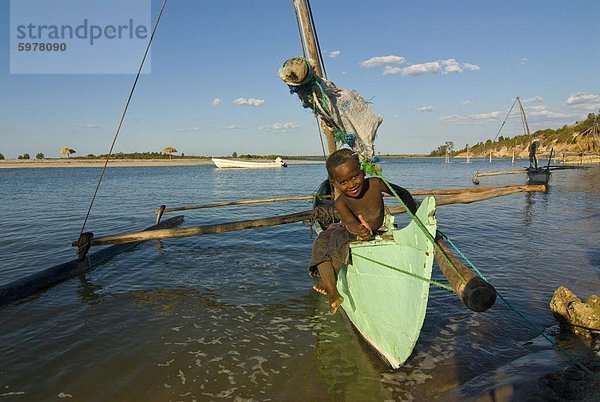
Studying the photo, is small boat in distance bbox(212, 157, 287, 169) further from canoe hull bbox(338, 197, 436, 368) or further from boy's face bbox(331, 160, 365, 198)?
boy's face bbox(331, 160, 365, 198)

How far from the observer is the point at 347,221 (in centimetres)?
392

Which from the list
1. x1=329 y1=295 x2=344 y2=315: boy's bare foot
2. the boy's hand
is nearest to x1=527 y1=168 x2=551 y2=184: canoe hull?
the boy's hand

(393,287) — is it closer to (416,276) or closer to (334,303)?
(416,276)

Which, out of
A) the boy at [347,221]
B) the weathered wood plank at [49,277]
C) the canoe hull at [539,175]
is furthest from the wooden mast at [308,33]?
the canoe hull at [539,175]

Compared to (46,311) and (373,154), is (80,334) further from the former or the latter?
(373,154)

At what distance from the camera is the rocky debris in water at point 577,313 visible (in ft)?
14.5

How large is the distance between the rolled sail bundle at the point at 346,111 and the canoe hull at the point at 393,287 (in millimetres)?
2724

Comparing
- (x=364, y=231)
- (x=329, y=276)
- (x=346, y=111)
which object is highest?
(x=346, y=111)

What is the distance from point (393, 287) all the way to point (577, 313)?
299 cm

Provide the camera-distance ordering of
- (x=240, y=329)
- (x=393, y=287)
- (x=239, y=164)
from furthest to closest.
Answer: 1. (x=239, y=164)
2. (x=240, y=329)
3. (x=393, y=287)

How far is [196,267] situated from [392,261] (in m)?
6.24

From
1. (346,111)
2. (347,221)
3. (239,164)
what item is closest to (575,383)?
(347,221)

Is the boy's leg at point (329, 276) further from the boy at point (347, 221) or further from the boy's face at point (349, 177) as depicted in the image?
the boy's face at point (349, 177)

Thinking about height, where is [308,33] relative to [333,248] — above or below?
above
